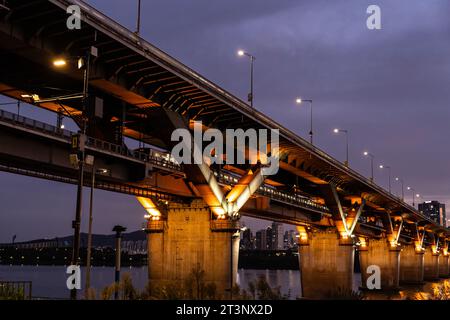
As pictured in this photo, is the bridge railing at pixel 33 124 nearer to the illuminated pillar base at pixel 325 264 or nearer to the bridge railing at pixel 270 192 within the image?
the bridge railing at pixel 270 192

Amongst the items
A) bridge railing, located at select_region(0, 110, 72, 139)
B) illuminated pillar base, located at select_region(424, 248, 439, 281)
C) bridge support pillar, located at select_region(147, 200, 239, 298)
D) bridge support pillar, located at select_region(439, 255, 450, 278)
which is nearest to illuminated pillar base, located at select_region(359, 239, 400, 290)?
illuminated pillar base, located at select_region(424, 248, 439, 281)

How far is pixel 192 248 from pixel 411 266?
107547 millimetres

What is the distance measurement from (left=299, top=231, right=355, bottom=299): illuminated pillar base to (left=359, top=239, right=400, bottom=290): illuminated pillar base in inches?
1139

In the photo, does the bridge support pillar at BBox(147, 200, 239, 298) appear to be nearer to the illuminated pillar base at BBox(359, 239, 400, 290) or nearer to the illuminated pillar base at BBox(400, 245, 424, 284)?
the illuminated pillar base at BBox(359, 239, 400, 290)

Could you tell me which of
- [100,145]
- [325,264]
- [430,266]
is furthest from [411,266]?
[100,145]

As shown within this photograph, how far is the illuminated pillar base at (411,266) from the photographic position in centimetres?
13729

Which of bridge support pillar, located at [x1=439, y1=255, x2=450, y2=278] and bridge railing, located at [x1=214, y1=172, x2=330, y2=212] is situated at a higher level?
bridge railing, located at [x1=214, y1=172, x2=330, y2=212]

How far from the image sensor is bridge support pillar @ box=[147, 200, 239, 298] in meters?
46.0

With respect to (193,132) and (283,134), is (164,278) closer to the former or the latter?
(193,132)

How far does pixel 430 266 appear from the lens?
16988 centimetres

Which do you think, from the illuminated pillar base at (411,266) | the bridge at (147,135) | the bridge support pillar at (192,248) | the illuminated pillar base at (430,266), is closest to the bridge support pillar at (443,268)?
the illuminated pillar base at (430,266)

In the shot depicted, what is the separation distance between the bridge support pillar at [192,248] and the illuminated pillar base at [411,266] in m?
100
